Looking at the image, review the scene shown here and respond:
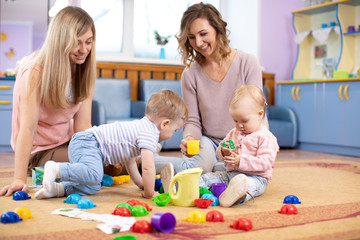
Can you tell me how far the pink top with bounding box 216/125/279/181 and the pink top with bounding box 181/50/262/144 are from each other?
14.7 inches

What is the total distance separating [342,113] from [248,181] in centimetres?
273

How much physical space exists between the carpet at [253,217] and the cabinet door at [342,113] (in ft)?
5.90

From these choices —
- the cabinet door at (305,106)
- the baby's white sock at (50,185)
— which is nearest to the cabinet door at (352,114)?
the cabinet door at (305,106)

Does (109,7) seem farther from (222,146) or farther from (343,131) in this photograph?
(222,146)

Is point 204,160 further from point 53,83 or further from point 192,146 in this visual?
point 53,83

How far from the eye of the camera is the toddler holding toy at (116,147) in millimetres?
1535

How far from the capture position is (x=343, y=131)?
12.7 feet

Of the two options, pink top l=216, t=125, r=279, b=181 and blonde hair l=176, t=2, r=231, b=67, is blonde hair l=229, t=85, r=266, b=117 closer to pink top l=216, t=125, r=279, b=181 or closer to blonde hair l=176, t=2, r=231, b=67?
pink top l=216, t=125, r=279, b=181

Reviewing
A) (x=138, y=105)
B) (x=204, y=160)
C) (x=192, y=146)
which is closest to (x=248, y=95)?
(x=192, y=146)

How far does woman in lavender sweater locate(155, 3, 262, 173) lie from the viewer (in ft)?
6.64

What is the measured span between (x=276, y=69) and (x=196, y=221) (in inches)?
159

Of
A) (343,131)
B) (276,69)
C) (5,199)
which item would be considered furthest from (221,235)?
(276,69)

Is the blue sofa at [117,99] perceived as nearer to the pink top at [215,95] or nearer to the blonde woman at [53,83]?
the pink top at [215,95]

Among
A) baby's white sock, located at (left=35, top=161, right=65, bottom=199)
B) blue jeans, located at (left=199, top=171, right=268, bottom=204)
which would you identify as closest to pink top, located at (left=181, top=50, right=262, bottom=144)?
blue jeans, located at (left=199, top=171, right=268, bottom=204)
